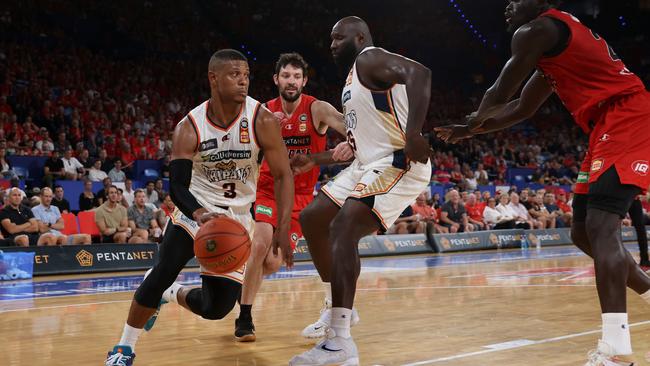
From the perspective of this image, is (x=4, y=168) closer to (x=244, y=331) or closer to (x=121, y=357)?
(x=244, y=331)

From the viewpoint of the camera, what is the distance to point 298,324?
20.1 ft

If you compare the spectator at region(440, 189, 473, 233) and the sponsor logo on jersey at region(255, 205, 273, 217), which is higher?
the sponsor logo on jersey at region(255, 205, 273, 217)

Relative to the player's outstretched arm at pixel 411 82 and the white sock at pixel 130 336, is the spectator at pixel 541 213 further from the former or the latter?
the white sock at pixel 130 336

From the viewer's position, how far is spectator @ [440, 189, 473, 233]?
54.8ft

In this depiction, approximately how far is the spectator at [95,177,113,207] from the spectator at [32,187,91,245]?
1.03 m

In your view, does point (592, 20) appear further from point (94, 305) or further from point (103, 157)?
point (94, 305)

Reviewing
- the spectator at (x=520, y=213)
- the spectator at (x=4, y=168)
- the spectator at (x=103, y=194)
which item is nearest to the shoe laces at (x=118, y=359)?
the spectator at (x=103, y=194)

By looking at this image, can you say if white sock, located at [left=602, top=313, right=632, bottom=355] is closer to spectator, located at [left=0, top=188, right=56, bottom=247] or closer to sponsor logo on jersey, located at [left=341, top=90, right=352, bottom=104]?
sponsor logo on jersey, located at [left=341, top=90, right=352, bottom=104]

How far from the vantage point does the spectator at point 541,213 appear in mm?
18938

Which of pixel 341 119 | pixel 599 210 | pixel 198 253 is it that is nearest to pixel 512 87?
pixel 599 210

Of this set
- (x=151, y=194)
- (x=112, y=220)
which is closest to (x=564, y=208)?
(x=151, y=194)

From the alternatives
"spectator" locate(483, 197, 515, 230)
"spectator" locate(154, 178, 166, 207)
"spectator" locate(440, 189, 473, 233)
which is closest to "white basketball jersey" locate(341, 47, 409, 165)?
"spectator" locate(154, 178, 166, 207)

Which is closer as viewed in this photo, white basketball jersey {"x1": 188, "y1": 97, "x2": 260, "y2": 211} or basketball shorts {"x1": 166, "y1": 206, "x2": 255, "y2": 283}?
basketball shorts {"x1": 166, "y1": 206, "x2": 255, "y2": 283}

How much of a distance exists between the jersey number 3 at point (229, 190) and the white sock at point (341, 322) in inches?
41.4
